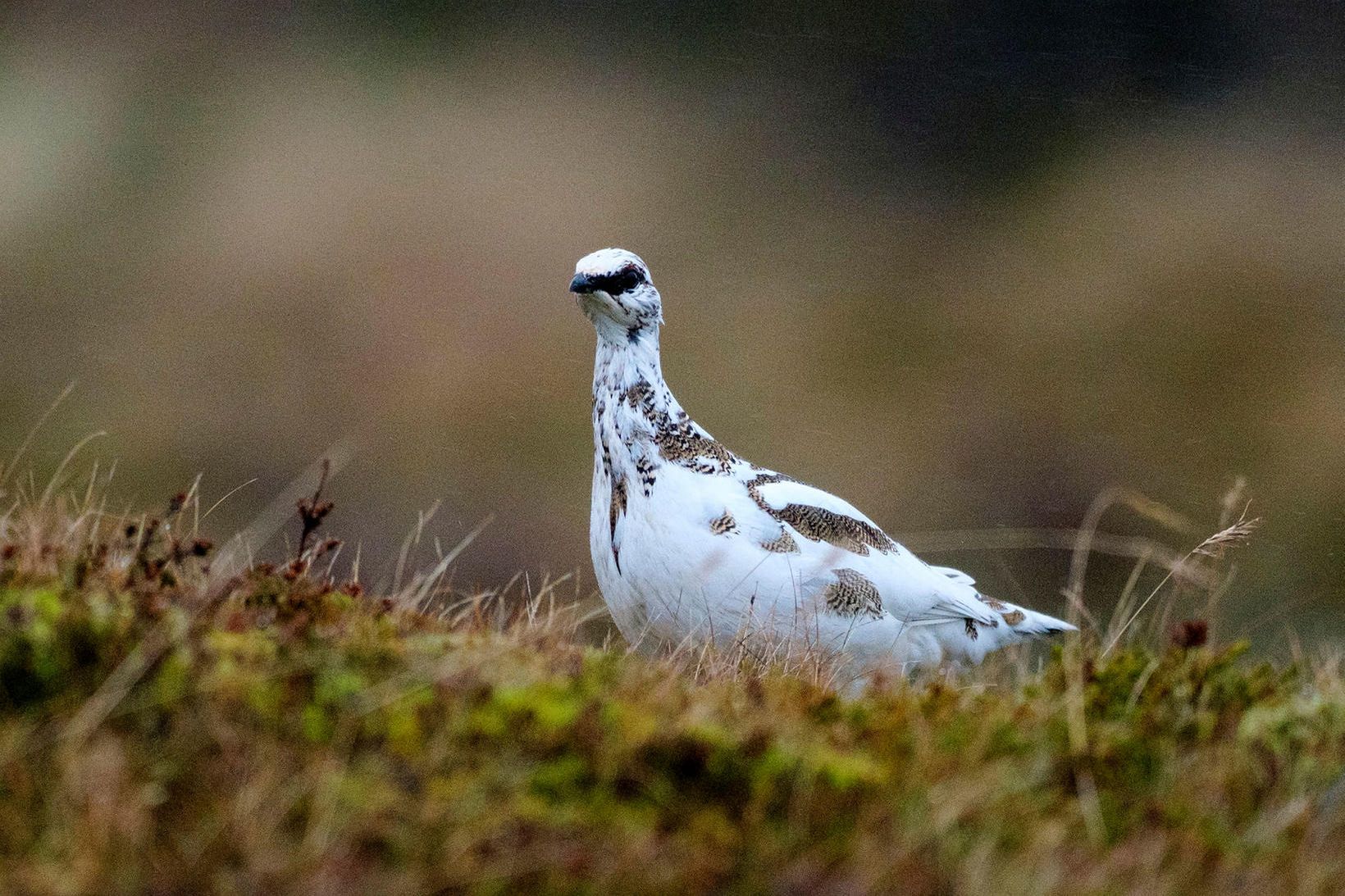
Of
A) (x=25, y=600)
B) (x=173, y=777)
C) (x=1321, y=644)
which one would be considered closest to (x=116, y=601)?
(x=25, y=600)

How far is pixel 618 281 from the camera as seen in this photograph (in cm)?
482

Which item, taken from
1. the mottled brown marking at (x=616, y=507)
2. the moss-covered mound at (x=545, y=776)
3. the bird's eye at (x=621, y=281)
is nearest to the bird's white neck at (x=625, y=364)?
the bird's eye at (x=621, y=281)

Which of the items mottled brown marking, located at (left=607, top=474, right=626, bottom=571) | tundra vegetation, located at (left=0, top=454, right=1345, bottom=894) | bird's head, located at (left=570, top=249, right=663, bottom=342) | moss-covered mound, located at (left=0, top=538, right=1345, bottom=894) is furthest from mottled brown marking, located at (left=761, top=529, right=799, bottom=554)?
moss-covered mound, located at (left=0, top=538, right=1345, bottom=894)

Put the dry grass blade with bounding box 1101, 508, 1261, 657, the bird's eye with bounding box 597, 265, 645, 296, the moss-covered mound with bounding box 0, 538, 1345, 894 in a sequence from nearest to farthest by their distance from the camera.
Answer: the moss-covered mound with bounding box 0, 538, 1345, 894 < the dry grass blade with bounding box 1101, 508, 1261, 657 < the bird's eye with bounding box 597, 265, 645, 296

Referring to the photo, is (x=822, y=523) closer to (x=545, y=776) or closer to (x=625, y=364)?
(x=625, y=364)

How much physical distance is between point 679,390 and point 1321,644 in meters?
8.84

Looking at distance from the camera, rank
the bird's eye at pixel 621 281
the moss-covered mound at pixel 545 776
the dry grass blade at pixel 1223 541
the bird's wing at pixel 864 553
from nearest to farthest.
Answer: the moss-covered mound at pixel 545 776 → the dry grass blade at pixel 1223 541 → the bird's wing at pixel 864 553 → the bird's eye at pixel 621 281

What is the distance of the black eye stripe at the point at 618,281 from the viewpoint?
4773 mm

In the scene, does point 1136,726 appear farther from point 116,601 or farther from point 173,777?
point 116,601

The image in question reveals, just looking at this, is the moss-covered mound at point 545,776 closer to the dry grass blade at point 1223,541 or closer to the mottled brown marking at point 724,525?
the dry grass blade at point 1223,541

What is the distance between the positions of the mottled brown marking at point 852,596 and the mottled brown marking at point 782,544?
0.15m

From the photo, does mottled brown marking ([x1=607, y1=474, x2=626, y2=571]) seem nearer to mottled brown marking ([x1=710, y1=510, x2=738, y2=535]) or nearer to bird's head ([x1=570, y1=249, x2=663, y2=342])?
mottled brown marking ([x1=710, y1=510, x2=738, y2=535])

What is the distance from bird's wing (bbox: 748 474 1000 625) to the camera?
4.68 metres

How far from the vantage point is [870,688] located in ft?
11.0
